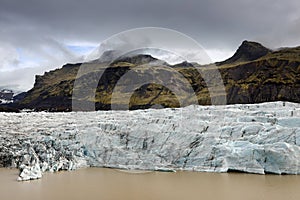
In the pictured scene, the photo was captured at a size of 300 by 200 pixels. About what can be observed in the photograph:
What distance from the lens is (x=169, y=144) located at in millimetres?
14992

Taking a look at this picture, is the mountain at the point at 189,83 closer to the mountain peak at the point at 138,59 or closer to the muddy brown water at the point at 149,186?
the mountain peak at the point at 138,59

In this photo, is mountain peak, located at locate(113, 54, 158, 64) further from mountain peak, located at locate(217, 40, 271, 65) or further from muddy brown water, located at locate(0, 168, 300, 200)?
muddy brown water, located at locate(0, 168, 300, 200)

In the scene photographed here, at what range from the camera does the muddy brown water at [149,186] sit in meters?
10.0

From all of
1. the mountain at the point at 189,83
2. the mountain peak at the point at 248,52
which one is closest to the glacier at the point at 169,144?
the mountain at the point at 189,83

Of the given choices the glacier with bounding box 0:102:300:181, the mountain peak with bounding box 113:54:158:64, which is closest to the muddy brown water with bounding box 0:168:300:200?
the glacier with bounding box 0:102:300:181

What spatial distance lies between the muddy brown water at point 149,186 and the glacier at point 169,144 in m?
0.65

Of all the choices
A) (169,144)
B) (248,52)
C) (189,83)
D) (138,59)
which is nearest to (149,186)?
(169,144)

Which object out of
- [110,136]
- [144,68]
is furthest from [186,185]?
[144,68]

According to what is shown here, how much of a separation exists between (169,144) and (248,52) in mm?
93043

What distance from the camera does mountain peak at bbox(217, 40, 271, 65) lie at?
99062 millimetres

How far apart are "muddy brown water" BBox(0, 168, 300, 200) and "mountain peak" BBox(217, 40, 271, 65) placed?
8842 cm

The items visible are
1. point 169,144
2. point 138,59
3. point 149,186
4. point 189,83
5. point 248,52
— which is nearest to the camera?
point 149,186

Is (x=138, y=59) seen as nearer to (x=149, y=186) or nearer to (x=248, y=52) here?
(x=248, y=52)

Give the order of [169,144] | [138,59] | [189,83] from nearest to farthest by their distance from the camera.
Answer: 1. [169,144]
2. [189,83]
3. [138,59]
